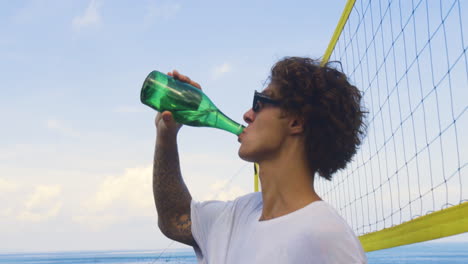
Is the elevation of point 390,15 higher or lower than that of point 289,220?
higher

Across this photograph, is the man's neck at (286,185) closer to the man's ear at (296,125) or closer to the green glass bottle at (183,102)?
the man's ear at (296,125)

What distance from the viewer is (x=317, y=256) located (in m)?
1.32

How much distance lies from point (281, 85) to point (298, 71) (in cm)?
6

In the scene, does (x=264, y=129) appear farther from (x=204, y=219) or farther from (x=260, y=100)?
(x=204, y=219)

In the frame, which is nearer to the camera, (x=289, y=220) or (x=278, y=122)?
(x=289, y=220)

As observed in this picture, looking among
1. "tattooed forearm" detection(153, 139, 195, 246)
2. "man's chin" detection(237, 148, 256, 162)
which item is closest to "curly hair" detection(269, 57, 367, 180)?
"man's chin" detection(237, 148, 256, 162)

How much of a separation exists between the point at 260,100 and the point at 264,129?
0.31 feet

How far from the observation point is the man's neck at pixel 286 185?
1.53 m

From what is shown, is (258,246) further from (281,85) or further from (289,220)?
(281,85)

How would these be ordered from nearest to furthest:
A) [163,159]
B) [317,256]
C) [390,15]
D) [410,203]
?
[317,256] → [163,159] → [410,203] → [390,15]

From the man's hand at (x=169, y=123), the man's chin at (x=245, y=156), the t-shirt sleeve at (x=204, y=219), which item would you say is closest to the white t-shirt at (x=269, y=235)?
the t-shirt sleeve at (x=204, y=219)

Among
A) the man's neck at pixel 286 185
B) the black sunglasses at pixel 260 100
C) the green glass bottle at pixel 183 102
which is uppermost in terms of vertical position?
the green glass bottle at pixel 183 102

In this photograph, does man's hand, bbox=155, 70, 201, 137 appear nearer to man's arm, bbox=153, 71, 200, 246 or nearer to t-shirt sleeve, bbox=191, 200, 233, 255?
man's arm, bbox=153, 71, 200, 246

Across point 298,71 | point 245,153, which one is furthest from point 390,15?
point 245,153
